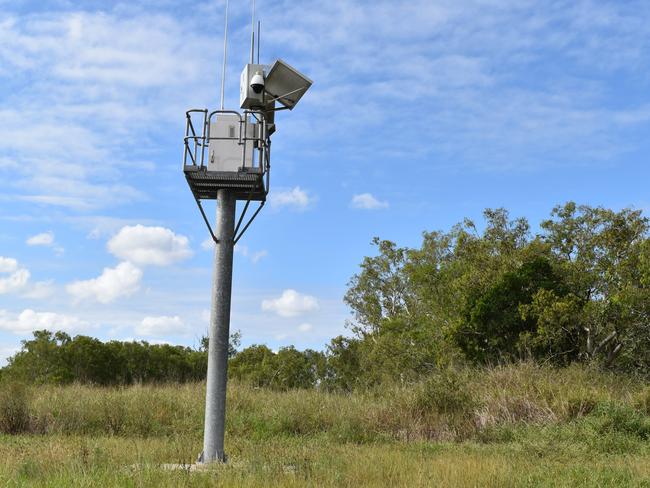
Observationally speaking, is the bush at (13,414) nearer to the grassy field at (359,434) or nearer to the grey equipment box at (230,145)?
the grassy field at (359,434)

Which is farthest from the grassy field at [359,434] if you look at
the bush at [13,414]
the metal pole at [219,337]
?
the metal pole at [219,337]

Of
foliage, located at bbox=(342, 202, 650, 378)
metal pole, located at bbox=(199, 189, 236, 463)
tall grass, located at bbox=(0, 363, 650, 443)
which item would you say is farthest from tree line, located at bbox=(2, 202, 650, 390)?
metal pole, located at bbox=(199, 189, 236, 463)

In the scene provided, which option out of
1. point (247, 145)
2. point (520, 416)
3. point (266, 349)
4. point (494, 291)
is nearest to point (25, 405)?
point (247, 145)

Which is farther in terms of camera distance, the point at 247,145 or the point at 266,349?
the point at 266,349

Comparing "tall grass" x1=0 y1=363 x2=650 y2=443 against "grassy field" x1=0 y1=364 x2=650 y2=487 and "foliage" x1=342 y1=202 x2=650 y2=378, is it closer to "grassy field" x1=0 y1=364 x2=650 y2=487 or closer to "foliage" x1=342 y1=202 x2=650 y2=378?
"grassy field" x1=0 y1=364 x2=650 y2=487

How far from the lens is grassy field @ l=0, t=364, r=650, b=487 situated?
7988 mm

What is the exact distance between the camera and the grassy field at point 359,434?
7.99m

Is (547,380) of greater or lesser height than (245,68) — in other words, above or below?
below

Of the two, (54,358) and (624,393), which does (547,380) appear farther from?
(54,358)

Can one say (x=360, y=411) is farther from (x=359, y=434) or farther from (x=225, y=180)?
(x=225, y=180)

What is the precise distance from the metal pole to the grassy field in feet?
1.85

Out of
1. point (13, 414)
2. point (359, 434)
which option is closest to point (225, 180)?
point (359, 434)

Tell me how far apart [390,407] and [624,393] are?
6195 mm

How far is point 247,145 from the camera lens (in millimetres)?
9852
